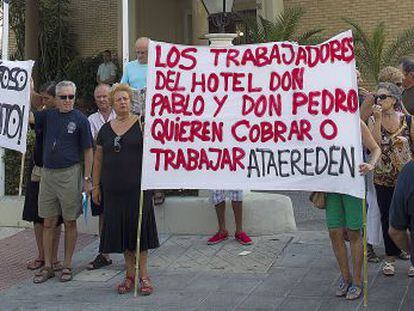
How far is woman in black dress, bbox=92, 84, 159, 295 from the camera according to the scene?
18.2 feet

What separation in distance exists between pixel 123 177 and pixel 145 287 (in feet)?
3.12

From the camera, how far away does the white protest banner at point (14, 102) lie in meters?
6.48

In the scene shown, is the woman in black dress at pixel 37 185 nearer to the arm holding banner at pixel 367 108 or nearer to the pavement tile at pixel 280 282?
the pavement tile at pixel 280 282

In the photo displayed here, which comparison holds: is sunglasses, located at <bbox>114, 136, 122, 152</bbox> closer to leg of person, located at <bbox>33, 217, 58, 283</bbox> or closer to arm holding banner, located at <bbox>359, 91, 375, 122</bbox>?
leg of person, located at <bbox>33, 217, 58, 283</bbox>

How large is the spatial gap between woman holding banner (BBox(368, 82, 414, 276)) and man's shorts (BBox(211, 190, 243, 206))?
1577mm

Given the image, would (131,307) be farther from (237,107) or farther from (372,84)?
(372,84)

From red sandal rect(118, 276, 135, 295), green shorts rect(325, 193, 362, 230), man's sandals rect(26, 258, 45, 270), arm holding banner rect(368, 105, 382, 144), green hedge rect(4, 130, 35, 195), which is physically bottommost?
man's sandals rect(26, 258, 45, 270)

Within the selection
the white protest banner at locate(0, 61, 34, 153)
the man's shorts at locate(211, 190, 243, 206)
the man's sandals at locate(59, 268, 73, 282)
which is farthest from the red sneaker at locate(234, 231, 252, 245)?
the white protest banner at locate(0, 61, 34, 153)

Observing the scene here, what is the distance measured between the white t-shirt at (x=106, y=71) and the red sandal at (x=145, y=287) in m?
10.4

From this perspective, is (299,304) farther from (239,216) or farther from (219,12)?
(219,12)

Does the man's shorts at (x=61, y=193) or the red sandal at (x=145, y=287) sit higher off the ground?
the man's shorts at (x=61, y=193)

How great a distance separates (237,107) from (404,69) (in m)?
1.70

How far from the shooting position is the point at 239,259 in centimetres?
652

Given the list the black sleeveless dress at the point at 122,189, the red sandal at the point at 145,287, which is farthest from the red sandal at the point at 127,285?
the black sleeveless dress at the point at 122,189
